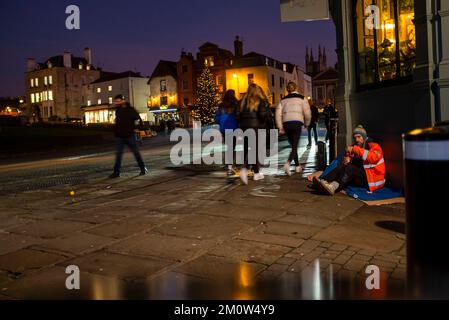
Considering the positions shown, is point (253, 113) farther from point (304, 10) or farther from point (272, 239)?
point (272, 239)

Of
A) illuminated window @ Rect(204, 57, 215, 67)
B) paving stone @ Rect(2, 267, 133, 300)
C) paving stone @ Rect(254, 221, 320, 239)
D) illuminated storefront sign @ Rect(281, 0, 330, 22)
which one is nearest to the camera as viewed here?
paving stone @ Rect(2, 267, 133, 300)

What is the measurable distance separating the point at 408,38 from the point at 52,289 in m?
7.16

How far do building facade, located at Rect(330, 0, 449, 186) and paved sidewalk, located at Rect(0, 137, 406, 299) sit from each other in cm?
153

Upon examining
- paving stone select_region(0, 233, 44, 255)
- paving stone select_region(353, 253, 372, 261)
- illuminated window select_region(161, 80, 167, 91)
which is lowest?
paving stone select_region(353, 253, 372, 261)

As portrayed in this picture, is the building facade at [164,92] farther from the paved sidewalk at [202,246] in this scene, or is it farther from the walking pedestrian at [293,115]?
the paved sidewalk at [202,246]

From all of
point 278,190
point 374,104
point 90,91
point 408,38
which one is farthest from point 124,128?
point 90,91

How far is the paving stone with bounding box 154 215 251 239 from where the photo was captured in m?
5.29

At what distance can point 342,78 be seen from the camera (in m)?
10.2

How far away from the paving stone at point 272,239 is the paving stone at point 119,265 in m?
1.17

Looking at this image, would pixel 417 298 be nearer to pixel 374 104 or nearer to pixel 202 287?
pixel 202 287

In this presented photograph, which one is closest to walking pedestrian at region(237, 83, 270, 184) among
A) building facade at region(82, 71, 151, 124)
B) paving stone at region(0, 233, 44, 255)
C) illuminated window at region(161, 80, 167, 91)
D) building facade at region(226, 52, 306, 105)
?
paving stone at region(0, 233, 44, 255)

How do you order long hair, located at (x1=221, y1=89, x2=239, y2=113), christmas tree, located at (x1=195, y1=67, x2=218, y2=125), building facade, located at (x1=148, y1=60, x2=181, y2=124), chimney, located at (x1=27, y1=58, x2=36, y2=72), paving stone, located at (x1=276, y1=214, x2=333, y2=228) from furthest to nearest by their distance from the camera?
chimney, located at (x1=27, y1=58, x2=36, y2=72)
building facade, located at (x1=148, y1=60, x2=181, y2=124)
christmas tree, located at (x1=195, y1=67, x2=218, y2=125)
long hair, located at (x1=221, y1=89, x2=239, y2=113)
paving stone, located at (x1=276, y1=214, x2=333, y2=228)

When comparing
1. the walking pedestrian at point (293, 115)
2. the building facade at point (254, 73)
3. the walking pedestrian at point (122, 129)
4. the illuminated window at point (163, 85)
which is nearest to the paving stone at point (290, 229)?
the walking pedestrian at point (293, 115)

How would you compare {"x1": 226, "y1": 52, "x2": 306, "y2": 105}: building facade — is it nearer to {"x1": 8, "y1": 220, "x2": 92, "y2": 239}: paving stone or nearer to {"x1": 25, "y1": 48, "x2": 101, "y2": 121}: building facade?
{"x1": 25, "y1": 48, "x2": 101, "y2": 121}: building facade
